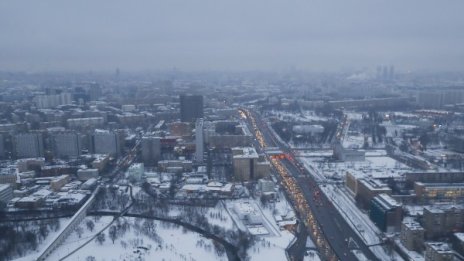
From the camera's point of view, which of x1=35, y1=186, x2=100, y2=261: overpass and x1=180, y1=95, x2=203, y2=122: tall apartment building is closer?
x1=35, y1=186, x2=100, y2=261: overpass

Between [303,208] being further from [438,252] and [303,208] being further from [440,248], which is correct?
[438,252]

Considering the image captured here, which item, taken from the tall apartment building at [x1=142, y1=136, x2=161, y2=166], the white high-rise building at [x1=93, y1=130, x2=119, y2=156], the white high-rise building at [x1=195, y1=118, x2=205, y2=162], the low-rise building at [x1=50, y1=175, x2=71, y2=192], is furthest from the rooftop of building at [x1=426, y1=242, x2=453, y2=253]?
the white high-rise building at [x1=93, y1=130, x2=119, y2=156]

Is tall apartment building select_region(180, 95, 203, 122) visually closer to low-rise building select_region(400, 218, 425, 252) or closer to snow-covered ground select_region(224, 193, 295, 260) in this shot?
snow-covered ground select_region(224, 193, 295, 260)

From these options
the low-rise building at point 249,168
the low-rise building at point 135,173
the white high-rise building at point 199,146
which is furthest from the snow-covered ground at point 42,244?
the white high-rise building at point 199,146

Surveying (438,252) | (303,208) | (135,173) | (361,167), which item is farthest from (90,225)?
(361,167)

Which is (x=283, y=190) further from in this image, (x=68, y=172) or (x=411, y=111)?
(x=411, y=111)
